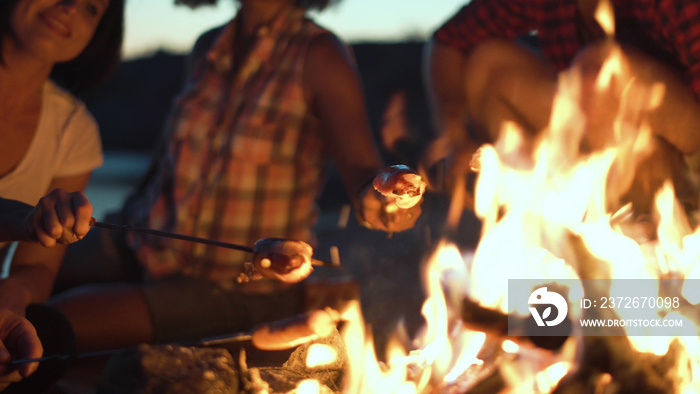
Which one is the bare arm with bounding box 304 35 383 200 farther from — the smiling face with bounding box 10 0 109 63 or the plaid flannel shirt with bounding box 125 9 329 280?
the smiling face with bounding box 10 0 109 63

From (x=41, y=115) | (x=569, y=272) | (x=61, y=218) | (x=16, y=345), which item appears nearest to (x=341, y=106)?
(x=569, y=272)

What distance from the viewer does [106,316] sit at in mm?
2510

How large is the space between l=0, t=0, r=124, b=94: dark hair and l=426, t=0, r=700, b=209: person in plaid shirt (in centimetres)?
170

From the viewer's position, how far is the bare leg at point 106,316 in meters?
2.46

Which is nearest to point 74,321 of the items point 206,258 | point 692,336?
point 206,258

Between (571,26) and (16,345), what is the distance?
9.24ft

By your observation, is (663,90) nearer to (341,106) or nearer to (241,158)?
(341,106)

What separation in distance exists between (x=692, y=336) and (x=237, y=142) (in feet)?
6.19

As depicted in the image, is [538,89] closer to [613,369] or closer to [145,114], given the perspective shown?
[613,369]

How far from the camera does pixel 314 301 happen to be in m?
2.70

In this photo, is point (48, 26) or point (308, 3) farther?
point (308, 3)

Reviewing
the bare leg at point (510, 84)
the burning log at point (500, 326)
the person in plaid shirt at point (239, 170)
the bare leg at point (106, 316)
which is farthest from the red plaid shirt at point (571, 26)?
the bare leg at point (106, 316)

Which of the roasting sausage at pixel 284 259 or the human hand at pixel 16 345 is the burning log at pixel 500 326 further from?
the human hand at pixel 16 345

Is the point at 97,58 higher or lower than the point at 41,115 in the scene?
higher
